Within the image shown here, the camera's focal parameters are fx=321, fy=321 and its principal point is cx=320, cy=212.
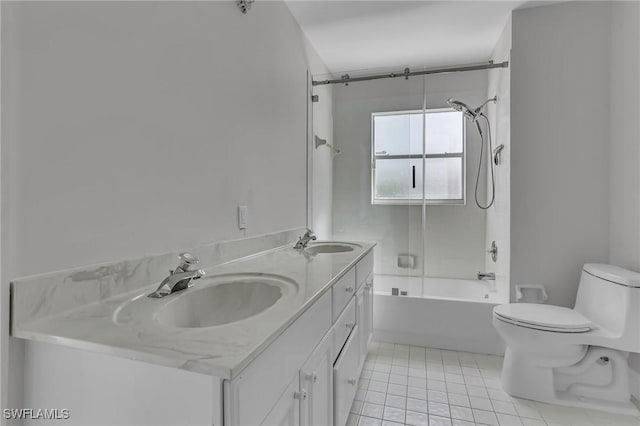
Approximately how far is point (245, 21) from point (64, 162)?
3.88 ft

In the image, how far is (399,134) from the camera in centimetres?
271

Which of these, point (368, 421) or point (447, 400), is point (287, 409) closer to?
point (368, 421)

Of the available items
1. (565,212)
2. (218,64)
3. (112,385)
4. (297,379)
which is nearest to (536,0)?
(565,212)

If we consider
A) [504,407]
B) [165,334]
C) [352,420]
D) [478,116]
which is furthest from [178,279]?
[478,116]

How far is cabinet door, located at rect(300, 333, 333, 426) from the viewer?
902 millimetres

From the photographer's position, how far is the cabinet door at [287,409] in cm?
71

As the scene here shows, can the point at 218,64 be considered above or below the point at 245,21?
below

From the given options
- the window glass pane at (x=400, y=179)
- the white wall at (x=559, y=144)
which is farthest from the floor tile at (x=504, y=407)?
the window glass pane at (x=400, y=179)

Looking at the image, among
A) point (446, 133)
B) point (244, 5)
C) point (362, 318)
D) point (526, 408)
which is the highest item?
point (244, 5)

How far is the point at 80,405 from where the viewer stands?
664mm

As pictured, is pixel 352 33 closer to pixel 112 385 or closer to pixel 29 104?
pixel 29 104

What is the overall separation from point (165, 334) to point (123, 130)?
25.2 inches

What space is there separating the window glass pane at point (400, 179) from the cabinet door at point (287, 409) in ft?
6.85

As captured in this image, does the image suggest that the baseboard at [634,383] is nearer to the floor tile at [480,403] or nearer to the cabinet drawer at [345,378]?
the floor tile at [480,403]
